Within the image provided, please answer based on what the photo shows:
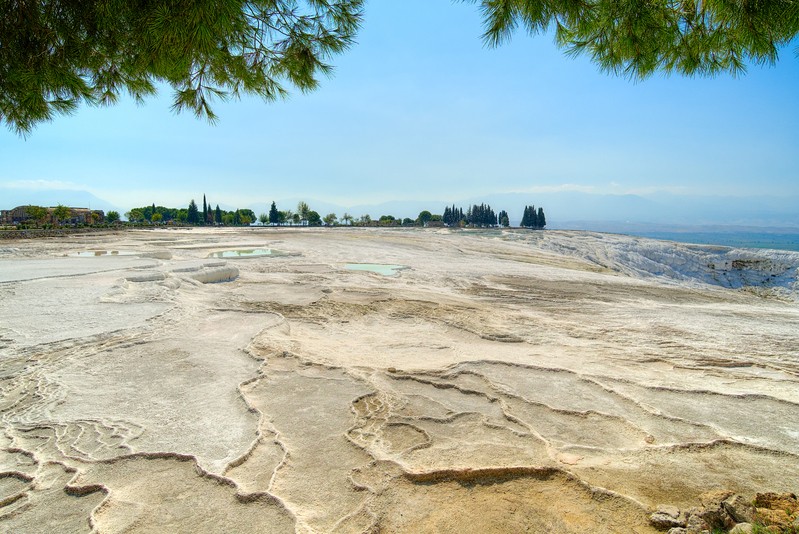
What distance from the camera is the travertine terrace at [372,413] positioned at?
2279 millimetres

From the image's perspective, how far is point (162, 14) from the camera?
2637mm

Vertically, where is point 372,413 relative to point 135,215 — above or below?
below

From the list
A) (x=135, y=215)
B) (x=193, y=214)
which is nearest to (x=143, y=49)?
(x=193, y=214)

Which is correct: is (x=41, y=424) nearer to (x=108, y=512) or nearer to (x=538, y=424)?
(x=108, y=512)

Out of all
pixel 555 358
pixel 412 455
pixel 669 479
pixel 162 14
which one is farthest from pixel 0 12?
pixel 555 358

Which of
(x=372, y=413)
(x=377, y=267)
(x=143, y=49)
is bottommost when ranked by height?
(x=372, y=413)

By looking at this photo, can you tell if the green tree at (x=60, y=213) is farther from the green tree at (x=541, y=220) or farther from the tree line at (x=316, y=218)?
the green tree at (x=541, y=220)

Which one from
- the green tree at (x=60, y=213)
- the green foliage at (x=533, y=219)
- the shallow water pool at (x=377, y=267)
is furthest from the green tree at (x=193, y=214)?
the shallow water pool at (x=377, y=267)

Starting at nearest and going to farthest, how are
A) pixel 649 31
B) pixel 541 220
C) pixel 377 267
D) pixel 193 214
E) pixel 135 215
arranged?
pixel 649 31
pixel 377 267
pixel 541 220
pixel 193 214
pixel 135 215

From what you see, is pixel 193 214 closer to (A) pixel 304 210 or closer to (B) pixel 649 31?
(A) pixel 304 210

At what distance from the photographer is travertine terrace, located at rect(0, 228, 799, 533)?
7.48 feet

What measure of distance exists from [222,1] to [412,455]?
3145 millimetres

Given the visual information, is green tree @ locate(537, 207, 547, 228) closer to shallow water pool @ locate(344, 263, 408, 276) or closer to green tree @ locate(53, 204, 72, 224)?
shallow water pool @ locate(344, 263, 408, 276)

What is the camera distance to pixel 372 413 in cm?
339
